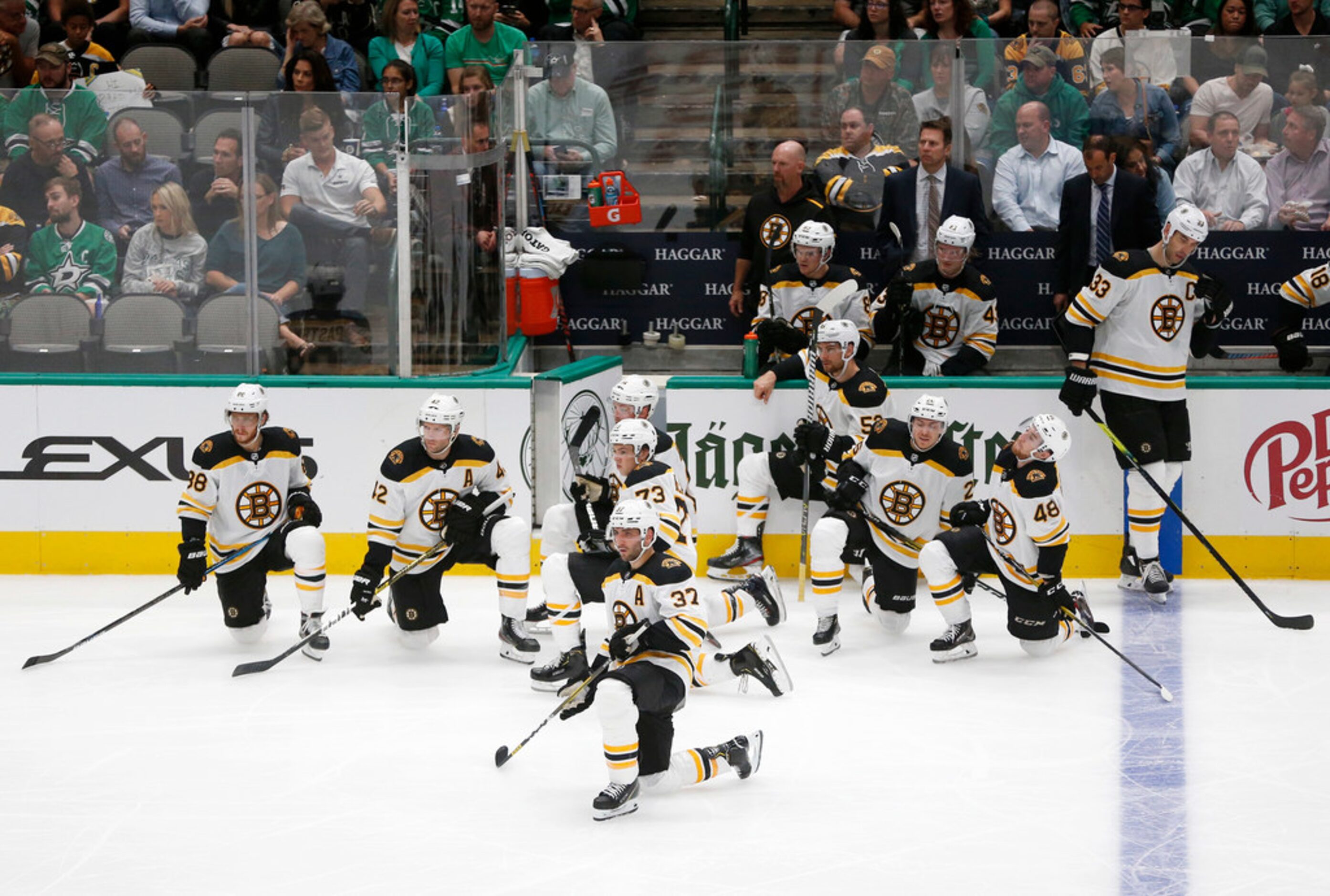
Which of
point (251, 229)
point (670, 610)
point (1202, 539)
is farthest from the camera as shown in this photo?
point (251, 229)

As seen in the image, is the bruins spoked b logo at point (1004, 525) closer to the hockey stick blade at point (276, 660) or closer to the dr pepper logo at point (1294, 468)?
the dr pepper logo at point (1294, 468)

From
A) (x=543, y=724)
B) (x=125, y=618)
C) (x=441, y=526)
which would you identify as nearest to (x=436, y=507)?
(x=441, y=526)

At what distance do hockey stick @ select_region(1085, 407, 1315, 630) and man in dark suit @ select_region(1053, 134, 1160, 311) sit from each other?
2.74 ft

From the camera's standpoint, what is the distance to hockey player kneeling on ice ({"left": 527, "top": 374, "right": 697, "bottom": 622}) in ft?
21.8

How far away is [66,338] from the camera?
8.07 meters

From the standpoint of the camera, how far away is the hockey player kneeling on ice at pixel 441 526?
653cm

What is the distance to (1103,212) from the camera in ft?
26.8

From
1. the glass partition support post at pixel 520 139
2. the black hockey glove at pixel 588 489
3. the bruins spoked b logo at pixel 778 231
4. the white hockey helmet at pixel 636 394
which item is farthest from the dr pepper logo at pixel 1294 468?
the glass partition support post at pixel 520 139

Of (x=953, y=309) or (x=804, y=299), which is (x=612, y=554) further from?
(x=953, y=309)

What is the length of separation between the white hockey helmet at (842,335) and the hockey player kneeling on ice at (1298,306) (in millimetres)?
2224

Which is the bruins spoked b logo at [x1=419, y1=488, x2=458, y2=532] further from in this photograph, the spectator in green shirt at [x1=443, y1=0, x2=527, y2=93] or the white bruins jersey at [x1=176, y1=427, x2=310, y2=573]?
the spectator in green shirt at [x1=443, y1=0, x2=527, y2=93]

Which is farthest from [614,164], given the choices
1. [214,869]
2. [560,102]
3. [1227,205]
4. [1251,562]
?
[214,869]

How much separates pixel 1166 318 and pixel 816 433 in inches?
67.1

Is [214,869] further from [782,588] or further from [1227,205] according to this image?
[1227,205]
